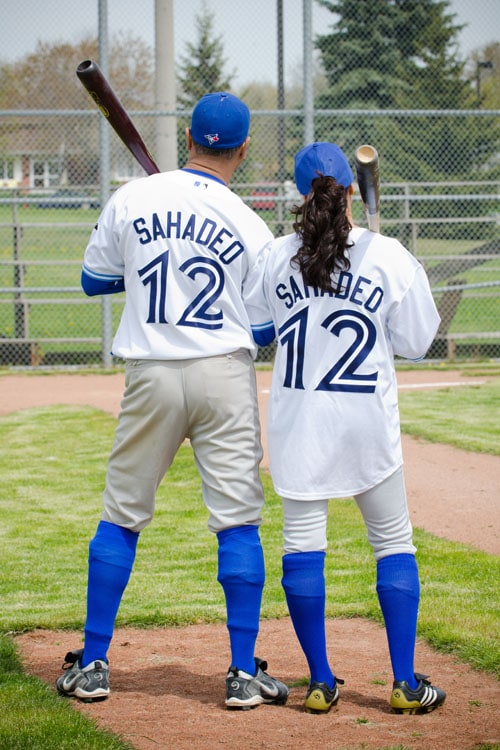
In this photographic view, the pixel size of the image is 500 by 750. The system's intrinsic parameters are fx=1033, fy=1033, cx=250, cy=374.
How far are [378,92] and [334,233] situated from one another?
18084mm

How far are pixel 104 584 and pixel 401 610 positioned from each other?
100 centimetres

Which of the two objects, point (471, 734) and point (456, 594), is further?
point (456, 594)

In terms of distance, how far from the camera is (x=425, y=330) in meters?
3.38

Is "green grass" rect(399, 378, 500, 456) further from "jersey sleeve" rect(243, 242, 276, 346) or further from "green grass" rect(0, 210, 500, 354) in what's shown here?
"jersey sleeve" rect(243, 242, 276, 346)

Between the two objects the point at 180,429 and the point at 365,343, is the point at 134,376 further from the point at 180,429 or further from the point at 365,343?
the point at 365,343

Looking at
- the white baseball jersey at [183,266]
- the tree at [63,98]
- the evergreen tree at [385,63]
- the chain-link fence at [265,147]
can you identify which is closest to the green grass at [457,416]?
the chain-link fence at [265,147]

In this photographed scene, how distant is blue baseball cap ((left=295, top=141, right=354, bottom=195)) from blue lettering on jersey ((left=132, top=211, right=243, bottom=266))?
0.31 m

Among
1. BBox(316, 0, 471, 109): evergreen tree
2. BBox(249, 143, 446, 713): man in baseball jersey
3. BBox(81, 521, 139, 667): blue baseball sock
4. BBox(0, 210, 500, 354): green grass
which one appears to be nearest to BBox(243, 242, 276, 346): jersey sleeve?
BBox(249, 143, 446, 713): man in baseball jersey

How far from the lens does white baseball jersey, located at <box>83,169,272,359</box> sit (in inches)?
137

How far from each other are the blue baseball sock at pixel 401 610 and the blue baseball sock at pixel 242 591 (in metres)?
0.44

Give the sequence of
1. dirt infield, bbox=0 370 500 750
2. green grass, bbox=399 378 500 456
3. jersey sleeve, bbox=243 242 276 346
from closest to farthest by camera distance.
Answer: dirt infield, bbox=0 370 500 750 → jersey sleeve, bbox=243 242 276 346 → green grass, bbox=399 378 500 456

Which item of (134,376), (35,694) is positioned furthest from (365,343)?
(35,694)

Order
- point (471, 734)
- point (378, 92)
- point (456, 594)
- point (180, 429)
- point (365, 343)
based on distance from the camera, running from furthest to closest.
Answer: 1. point (378, 92)
2. point (456, 594)
3. point (180, 429)
4. point (365, 343)
5. point (471, 734)

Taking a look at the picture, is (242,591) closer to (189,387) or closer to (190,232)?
(189,387)
